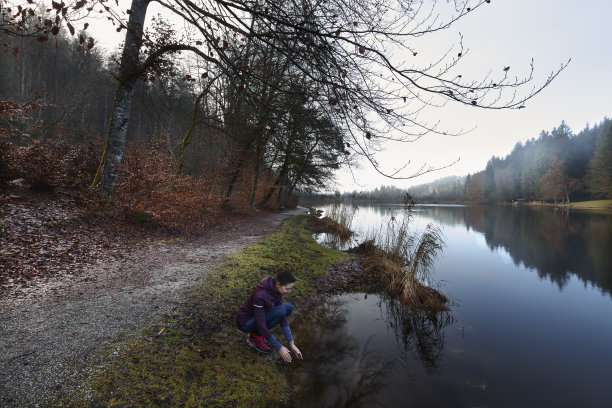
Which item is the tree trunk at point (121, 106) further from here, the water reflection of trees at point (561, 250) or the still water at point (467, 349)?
the water reflection of trees at point (561, 250)

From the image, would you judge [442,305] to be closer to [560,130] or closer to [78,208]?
[78,208]

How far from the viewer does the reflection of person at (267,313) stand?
10.7 feet

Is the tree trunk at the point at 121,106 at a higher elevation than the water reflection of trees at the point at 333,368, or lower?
higher

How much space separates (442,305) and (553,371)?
1.99 meters

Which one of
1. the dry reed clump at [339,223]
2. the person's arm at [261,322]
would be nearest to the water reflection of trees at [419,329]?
the person's arm at [261,322]

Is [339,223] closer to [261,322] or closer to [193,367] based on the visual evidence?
[261,322]

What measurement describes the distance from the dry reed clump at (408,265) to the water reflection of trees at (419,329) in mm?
174

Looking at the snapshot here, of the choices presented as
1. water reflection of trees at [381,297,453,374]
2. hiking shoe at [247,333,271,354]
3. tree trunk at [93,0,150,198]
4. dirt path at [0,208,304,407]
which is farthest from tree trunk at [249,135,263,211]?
hiking shoe at [247,333,271,354]

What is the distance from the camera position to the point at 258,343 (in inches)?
137

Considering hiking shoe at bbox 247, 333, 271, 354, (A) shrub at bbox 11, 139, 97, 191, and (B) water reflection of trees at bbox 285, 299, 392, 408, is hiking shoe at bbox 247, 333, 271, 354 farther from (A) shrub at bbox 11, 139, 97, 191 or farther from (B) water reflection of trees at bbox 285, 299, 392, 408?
(A) shrub at bbox 11, 139, 97, 191

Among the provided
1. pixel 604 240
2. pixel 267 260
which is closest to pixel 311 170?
pixel 267 260

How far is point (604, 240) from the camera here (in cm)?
1450

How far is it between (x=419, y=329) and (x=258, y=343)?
3.29 metres

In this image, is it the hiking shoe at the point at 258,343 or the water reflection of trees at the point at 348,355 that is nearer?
the water reflection of trees at the point at 348,355
